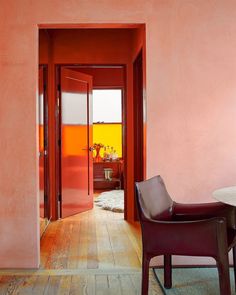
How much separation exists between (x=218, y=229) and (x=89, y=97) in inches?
164

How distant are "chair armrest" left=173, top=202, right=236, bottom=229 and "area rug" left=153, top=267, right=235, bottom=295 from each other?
20.9 inches

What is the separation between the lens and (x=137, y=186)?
92.9 inches

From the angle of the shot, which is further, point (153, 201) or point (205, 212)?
point (205, 212)

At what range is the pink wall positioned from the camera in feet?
10.5

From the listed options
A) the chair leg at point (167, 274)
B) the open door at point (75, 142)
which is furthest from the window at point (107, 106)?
the chair leg at point (167, 274)

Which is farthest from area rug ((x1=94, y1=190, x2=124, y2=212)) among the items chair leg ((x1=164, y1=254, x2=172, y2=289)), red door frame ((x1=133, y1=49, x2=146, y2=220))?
chair leg ((x1=164, y1=254, x2=172, y2=289))

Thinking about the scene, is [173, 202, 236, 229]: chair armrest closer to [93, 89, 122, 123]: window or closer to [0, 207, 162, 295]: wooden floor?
[0, 207, 162, 295]: wooden floor

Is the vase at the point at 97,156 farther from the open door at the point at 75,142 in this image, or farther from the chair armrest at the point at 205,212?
the chair armrest at the point at 205,212

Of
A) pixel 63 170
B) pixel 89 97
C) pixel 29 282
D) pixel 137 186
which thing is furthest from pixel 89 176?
pixel 137 186

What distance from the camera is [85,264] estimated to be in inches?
133

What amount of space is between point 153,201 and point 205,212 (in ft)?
1.26

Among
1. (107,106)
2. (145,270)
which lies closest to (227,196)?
(145,270)

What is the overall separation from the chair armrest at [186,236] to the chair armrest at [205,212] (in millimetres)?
447

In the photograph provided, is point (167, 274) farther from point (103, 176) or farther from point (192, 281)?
point (103, 176)
